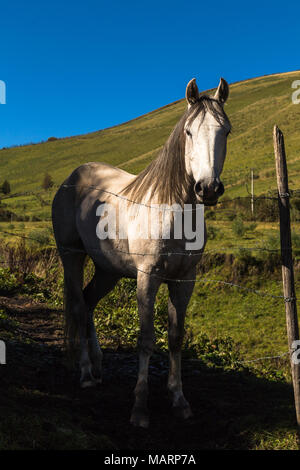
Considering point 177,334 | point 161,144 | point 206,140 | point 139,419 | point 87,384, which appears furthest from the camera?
point 161,144

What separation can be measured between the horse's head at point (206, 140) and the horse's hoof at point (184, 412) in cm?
223

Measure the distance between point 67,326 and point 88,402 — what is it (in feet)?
3.67

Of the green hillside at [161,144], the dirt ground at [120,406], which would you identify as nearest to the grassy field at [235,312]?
the dirt ground at [120,406]

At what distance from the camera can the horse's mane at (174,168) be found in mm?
3723

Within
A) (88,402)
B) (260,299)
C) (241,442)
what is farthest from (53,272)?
(241,442)

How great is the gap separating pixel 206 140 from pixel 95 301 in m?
2.89

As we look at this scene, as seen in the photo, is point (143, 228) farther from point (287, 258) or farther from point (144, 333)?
point (287, 258)

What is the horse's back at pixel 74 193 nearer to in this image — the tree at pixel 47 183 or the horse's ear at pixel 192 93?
the tree at pixel 47 183

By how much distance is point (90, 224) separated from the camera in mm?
5035

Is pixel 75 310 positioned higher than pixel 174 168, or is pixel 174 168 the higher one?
pixel 174 168

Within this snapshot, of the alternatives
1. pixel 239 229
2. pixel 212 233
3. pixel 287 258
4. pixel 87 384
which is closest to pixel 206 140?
pixel 287 258

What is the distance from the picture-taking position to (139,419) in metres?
4.12

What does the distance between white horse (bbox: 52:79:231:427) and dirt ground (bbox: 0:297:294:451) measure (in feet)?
0.76

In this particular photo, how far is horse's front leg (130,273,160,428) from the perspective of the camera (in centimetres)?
405
